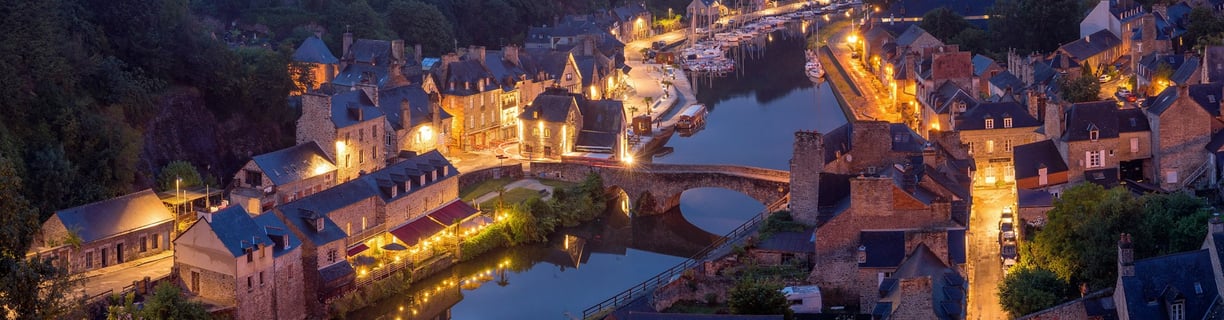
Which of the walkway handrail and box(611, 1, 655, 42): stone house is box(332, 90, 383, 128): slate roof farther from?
box(611, 1, 655, 42): stone house

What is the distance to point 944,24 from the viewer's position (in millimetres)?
91188

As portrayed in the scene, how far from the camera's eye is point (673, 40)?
115m

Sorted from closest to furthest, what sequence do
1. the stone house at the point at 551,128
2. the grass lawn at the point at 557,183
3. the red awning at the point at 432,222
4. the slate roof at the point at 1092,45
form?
the red awning at the point at 432,222, the grass lawn at the point at 557,183, the stone house at the point at 551,128, the slate roof at the point at 1092,45

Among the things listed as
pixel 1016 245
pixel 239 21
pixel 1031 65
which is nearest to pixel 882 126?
pixel 1016 245

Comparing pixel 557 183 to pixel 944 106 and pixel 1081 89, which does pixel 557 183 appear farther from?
pixel 1081 89

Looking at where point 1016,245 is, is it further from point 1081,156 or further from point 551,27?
point 551,27

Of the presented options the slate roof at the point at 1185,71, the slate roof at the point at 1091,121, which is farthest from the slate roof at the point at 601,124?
the slate roof at the point at 1185,71

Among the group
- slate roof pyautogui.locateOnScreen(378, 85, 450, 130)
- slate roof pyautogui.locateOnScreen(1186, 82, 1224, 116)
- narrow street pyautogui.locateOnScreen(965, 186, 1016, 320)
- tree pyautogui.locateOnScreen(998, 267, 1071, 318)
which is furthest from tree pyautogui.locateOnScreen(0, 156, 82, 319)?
slate roof pyautogui.locateOnScreen(1186, 82, 1224, 116)

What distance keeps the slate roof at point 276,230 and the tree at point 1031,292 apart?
1806cm

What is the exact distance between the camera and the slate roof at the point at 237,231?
41.1m

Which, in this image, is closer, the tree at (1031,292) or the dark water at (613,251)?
the tree at (1031,292)

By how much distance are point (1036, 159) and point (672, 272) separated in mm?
12084

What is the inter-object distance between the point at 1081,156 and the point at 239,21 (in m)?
55.2

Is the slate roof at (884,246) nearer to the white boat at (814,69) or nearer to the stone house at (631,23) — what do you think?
the white boat at (814,69)
